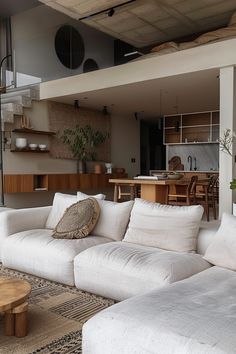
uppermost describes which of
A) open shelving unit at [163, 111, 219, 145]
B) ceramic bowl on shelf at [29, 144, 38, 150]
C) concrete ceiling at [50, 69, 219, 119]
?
concrete ceiling at [50, 69, 219, 119]

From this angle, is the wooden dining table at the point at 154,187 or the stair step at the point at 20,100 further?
the stair step at the point at 20,100

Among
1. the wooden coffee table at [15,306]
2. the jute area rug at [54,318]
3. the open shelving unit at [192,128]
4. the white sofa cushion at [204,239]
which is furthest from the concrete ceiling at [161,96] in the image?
the wooden coffee table at [15,306]

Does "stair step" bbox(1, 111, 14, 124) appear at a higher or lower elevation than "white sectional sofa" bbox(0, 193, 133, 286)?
higher

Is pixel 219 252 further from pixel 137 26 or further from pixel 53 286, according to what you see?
pixel 137 26

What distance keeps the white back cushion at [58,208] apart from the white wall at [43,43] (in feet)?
14.3

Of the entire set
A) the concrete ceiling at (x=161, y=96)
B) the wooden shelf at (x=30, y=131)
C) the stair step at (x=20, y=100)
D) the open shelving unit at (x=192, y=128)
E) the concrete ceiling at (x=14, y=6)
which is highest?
the concrete ceiling at (x=14, y=6)

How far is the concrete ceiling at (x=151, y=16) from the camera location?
6762mm

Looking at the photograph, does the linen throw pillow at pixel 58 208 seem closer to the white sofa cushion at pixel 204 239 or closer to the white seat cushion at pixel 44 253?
the white seat cushion at pixel 44 253

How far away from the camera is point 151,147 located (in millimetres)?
12656

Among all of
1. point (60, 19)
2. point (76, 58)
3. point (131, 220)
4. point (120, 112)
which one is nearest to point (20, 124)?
point (76, 58)

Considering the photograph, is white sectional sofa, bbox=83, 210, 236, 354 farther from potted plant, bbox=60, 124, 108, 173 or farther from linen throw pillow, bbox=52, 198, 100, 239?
potted plant, bbox=60, 124, 108, 173

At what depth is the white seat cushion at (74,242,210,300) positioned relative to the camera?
2.49m

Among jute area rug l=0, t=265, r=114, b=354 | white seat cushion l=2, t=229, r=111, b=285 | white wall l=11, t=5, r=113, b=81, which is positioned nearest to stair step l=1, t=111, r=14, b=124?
white wall l=11, t=5, r=113, b=81

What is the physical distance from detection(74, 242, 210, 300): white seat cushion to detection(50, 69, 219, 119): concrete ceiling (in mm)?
4021
